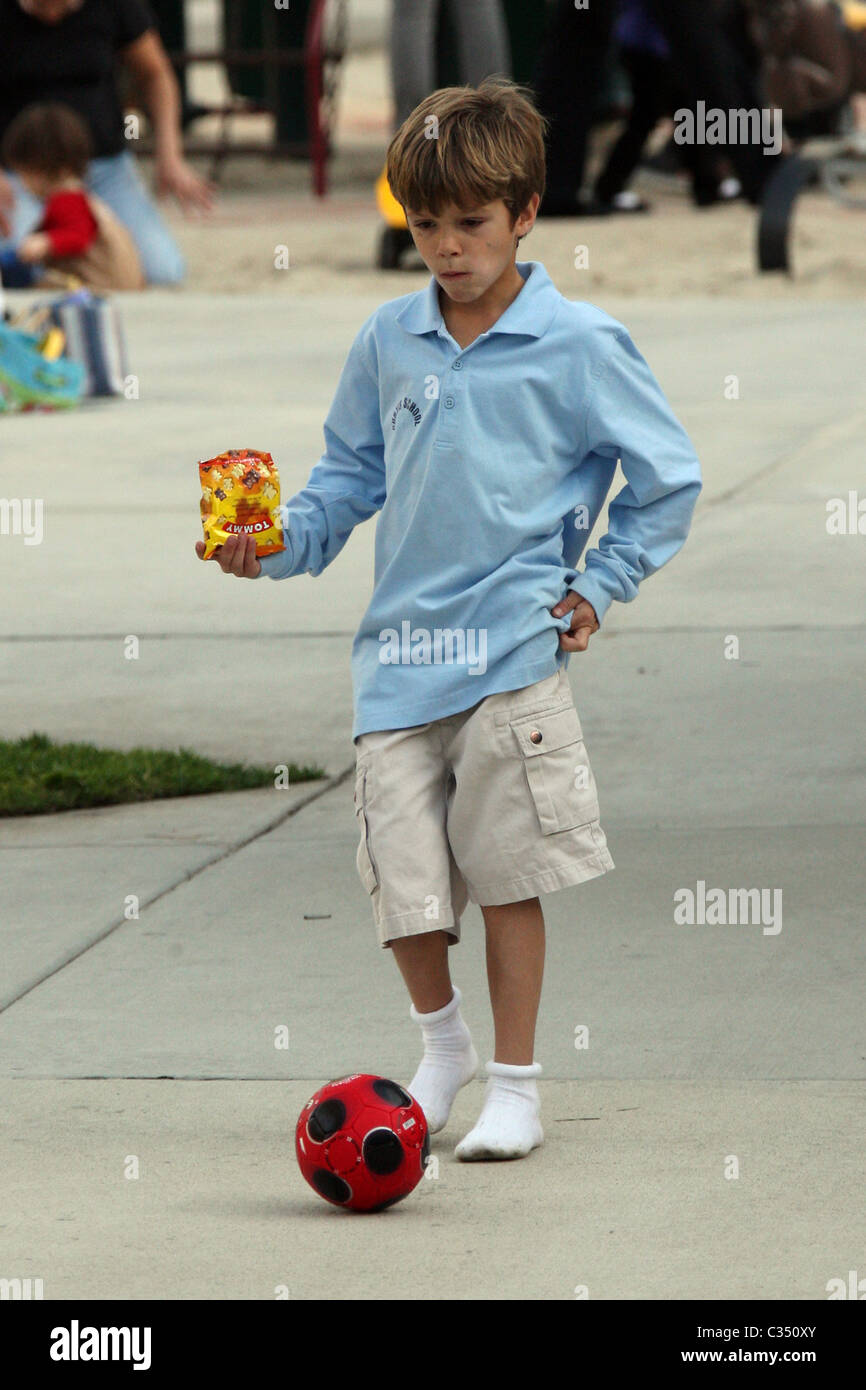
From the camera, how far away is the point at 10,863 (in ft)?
16.7

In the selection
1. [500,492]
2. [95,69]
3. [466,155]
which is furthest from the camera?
[95,69]

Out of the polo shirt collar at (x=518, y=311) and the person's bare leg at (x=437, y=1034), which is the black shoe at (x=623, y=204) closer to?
the polo shirt collar at (x=518, y=311)

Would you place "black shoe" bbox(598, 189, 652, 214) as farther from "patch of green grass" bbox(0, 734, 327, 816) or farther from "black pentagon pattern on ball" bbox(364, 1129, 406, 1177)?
"black pentagon pattern on ball" bbox(364, 1129, 406, 1177)

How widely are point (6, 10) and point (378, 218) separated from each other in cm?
418

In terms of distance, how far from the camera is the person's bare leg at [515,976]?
3.57 m

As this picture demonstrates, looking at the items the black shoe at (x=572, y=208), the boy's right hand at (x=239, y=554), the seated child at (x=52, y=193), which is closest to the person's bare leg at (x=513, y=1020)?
the boy's right hand at (x=239, y=554)

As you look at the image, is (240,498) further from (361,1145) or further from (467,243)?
(361,1145)

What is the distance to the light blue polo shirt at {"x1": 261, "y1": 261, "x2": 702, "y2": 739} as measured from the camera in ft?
11.5

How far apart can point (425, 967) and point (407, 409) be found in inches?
33.3


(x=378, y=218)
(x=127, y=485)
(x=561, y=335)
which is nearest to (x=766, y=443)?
(x=127, y=485)

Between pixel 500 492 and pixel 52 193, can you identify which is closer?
pixel 500 492

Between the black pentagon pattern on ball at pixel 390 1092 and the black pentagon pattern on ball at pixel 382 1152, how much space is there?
8 cm

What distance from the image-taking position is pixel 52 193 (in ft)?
40.6

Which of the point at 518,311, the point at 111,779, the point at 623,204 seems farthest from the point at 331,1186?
the point at 623,204
